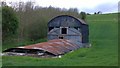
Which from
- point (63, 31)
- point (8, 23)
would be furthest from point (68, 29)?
point (8, 23)

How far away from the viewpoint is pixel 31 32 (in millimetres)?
40125

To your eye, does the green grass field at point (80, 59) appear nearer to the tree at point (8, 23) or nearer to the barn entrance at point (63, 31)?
the tree at point (8, 23)

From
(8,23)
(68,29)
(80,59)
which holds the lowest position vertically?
(80,59)

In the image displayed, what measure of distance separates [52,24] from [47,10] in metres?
18.6

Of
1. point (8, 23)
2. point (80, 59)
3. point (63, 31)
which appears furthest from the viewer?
point (63, 31)

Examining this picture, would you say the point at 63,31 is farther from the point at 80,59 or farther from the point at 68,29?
the point at 80,59

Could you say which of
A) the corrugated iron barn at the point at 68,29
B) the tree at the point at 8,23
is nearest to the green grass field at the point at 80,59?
the tree at the point at 8,23

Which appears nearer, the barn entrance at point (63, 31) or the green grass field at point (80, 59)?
the green grass field at point (80, 59)

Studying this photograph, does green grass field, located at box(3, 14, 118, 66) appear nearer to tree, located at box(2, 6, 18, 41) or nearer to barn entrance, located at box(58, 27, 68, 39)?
tree, located at box(2, 6, 18, 41)

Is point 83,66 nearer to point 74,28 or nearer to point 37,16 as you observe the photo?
point 74,28

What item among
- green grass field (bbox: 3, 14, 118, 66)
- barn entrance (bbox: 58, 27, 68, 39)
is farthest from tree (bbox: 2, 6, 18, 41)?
barn entrance (bbox: 58, 27, 68, 39)

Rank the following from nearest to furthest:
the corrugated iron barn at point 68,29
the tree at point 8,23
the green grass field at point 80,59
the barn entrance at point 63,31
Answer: the green grass field at point 80,59
the tree at point 8,23
the corrugated iron barn at point 68,29
the barn entrance at point 63,31

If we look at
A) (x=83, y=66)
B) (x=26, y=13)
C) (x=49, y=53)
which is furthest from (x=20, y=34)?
(x=83, y=66)

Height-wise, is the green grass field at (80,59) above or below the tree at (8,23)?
below
